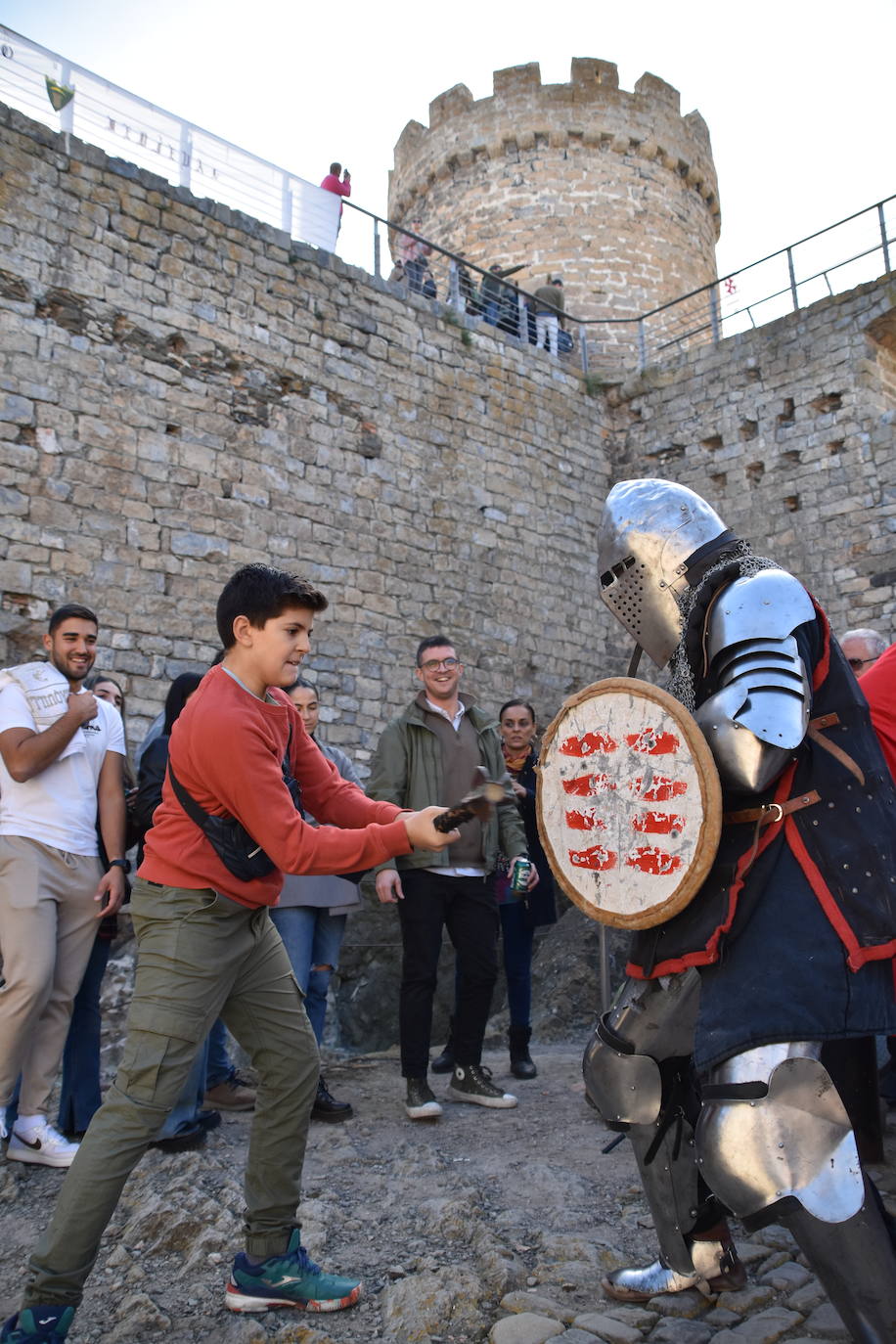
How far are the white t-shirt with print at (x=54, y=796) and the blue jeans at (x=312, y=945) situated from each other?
0.81 m

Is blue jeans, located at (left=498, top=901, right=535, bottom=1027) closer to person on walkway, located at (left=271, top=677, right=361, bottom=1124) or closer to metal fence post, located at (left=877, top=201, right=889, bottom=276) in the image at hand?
person on walkway, located at (left=271, top=677, right=361, bottom=1124)

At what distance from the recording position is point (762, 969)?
200 cm

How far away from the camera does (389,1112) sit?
3.96m

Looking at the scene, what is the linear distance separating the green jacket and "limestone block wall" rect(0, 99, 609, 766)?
121 inches

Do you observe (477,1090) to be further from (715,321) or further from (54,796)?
(715,321)

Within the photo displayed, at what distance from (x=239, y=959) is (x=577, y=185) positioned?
13.8 m

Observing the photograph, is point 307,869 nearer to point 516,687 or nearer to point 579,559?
point 516,687

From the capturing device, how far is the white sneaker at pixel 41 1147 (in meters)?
3.25

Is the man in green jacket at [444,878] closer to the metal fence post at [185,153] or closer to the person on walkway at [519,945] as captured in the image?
the person on walkway at [519,945]

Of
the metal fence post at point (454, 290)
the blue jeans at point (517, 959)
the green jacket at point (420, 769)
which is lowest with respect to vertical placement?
the blue jeans at point (517, 959)

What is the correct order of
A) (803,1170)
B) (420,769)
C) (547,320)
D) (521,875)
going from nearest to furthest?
(803,1170) < (521,875) < (420,769) < (547,320)

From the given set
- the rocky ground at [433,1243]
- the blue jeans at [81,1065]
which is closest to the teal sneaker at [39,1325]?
the rocky ground at [433,1243]

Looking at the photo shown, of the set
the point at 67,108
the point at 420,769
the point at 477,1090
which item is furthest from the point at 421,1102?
the point at 67,108

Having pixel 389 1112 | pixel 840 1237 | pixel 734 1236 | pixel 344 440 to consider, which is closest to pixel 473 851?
pixel 389 1112
